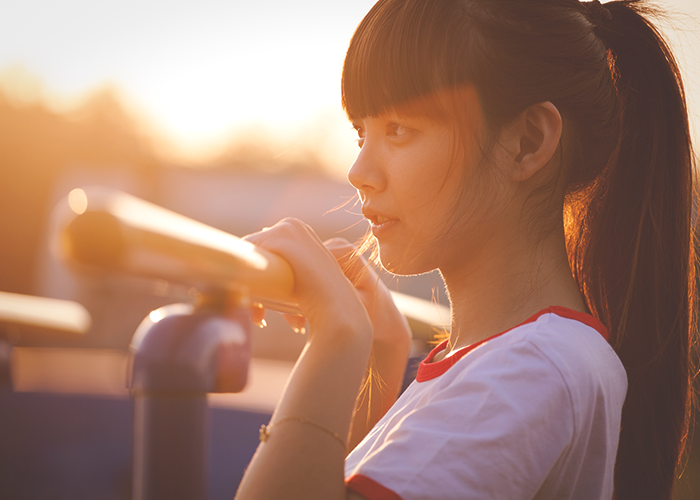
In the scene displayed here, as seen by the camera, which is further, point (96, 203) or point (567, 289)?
point (567, 289)

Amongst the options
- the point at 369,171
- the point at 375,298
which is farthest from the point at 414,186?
the point at 375,298

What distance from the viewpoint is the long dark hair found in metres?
0.99

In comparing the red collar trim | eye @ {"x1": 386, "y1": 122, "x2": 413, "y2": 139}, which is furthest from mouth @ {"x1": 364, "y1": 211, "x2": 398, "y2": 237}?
the red collar trim

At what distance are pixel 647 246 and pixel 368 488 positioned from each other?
75 centimetres

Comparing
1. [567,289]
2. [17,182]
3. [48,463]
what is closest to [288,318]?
[567,289]

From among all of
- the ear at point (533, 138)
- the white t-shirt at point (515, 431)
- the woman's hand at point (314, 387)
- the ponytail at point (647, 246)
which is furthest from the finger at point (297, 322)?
the ponytail at point (647, 246)

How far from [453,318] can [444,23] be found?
0.57 meters

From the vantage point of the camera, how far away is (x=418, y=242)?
1.02 metres

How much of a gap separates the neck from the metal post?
542mm

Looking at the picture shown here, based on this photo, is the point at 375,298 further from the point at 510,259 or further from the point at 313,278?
the point at 313,278

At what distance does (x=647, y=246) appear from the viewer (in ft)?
3.62

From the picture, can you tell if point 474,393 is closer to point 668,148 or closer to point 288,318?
point 288,318

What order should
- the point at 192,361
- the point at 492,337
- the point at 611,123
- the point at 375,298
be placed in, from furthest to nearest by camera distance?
the point at 375,298 → the point at 611,123 → the point at 492,337 → the point at 192,361

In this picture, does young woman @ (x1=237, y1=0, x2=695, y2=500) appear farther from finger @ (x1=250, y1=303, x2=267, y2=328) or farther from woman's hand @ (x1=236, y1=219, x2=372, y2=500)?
finger @ (x1=250, y1=303, x2=267, y2=328)
